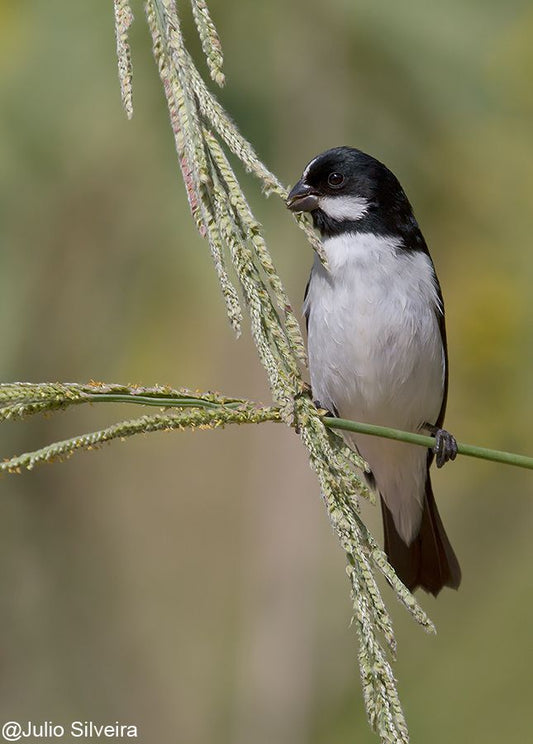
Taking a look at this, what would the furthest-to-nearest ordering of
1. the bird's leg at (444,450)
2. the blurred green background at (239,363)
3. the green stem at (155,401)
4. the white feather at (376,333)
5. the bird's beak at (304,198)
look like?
the blurred green background at (239,363), the bird's beak at (304,198), the white feather at (376,333), the bird's leg at (444,450), the green stem at (155,401)

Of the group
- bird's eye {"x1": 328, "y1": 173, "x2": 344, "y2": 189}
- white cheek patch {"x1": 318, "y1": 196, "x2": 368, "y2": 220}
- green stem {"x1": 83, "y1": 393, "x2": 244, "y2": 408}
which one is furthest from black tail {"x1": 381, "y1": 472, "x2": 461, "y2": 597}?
green stem {"x1": 83, "y1": 393, "x2": 244, "y2": 408}

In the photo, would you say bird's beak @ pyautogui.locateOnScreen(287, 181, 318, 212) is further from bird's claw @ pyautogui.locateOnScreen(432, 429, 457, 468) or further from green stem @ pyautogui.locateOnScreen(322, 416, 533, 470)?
green stem @ pyautogui.locateOnScreen(322, 416, 533, 470)

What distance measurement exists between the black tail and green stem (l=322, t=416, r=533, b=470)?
84.6 inches

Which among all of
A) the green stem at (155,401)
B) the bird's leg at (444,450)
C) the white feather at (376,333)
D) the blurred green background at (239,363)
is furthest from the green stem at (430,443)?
the blurred green background at (239,363)

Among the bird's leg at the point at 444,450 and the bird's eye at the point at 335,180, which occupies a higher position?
the bird's eye at the point at 335,180

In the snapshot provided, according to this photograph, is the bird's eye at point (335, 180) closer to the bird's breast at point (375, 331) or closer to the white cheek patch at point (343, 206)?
the white cheek patch at point (343, 206)

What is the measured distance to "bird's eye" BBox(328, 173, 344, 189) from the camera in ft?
12.1

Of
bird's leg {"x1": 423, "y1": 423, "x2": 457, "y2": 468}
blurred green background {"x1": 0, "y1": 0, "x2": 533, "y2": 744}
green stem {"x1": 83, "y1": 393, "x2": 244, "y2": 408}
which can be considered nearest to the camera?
green stem {"x1": 83, "y1": 393, "x2": 244, "y2": 408}

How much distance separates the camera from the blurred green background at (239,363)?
13.7 ft

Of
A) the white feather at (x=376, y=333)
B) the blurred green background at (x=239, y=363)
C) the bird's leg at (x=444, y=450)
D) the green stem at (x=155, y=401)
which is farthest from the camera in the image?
the blurred green background at (x=239, y=363)

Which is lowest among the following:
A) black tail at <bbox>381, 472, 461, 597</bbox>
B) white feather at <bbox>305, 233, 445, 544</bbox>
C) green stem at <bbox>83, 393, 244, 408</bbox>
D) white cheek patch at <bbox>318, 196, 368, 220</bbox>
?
green stem at <bbox>83, 393, 244, 408</bbox>

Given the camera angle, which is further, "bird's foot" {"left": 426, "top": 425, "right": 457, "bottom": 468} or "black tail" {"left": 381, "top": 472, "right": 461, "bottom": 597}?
"black tail" {"left": 381, "top": 472, "right": 461, "bottom": 597}

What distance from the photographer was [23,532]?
18.4 ft

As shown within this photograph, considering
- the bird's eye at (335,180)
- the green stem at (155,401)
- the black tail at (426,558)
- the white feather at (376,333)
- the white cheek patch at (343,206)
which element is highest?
the bird's eye at (335,180)
